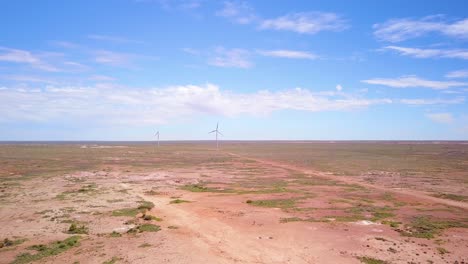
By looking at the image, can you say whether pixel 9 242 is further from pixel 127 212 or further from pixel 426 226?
pixel 426 226

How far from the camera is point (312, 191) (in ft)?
136

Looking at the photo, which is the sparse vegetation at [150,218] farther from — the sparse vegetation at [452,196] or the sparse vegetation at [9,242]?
the sparse vegetation at [452,196]

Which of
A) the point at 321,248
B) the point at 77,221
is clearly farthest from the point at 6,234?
the point at 321,248

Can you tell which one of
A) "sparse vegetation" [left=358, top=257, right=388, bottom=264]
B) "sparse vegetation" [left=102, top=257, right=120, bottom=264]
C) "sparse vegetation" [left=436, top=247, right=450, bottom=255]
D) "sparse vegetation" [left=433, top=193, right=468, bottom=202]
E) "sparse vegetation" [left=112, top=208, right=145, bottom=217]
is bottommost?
"sparse vegetation" [left=358, top=257, right=388, bottom=264]

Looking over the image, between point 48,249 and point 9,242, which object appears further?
point 9,242

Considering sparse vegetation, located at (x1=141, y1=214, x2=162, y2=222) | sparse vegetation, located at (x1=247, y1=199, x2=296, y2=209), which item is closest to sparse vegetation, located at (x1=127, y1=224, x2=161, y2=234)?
sparse vegetation, located at (x1=141, y1=214, x2=162, y2=222)

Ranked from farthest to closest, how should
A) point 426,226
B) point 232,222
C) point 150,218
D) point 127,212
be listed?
point 127,212
point 150,218
point 232,222
point 426,226

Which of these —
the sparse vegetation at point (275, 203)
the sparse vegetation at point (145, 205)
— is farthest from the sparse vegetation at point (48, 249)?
the sparse vegetation at point (275, 203)

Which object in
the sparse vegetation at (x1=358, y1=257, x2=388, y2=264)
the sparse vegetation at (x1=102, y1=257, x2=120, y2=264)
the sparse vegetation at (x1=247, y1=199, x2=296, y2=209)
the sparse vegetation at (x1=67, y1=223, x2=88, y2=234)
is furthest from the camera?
the sparse vegetation at (x1=247, y1=199, x2=296, y2=209)

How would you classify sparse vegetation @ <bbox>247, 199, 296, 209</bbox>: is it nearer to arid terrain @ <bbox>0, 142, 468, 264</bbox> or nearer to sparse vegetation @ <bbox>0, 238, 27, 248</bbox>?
arid terrain @ <bbox>0, 142, 468, 264</bbox>

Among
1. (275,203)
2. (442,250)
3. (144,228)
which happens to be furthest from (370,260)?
(275,203)

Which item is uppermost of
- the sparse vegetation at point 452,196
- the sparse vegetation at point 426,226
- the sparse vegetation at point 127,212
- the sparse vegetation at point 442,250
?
the sparse vegetation at point 452,196

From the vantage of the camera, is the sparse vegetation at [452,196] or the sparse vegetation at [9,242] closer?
the sparse vegetation at [9,242]

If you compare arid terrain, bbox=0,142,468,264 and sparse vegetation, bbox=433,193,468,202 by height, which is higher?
sparse vegetation, bbox=433,193,468,202
